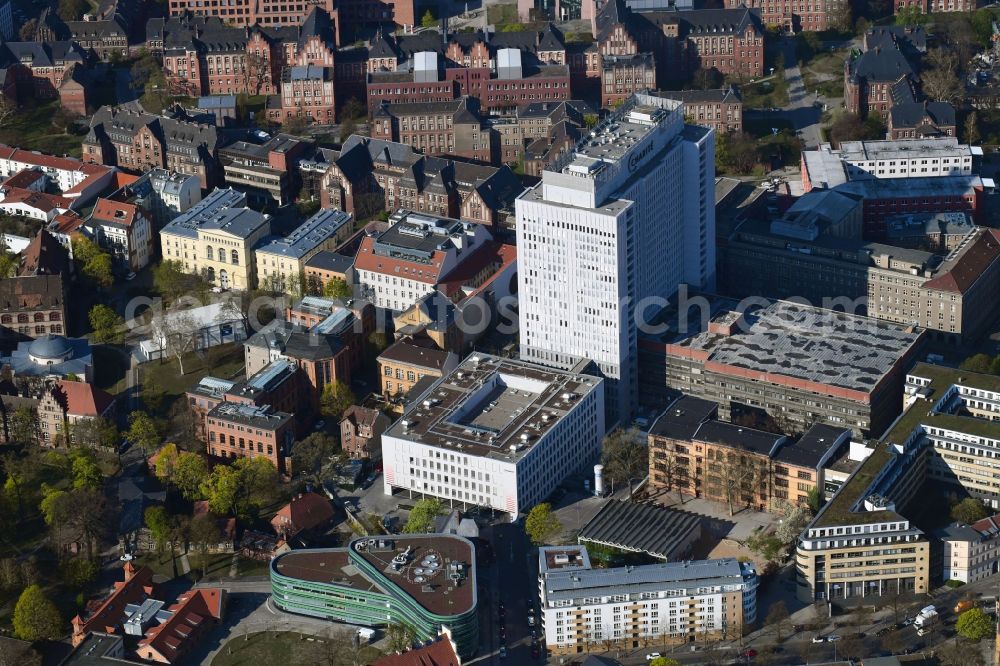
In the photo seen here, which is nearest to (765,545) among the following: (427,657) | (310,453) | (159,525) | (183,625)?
(427,657)

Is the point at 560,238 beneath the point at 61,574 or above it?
above

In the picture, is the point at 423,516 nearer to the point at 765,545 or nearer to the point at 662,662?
the point at 662,662

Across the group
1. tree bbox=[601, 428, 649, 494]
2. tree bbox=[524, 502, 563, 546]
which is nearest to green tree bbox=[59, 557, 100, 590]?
tree bbox=[524, 502, 563, 546]

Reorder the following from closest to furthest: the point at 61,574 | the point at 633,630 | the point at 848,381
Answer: the point at 633,630
the point at 61,574
the point at 848,381

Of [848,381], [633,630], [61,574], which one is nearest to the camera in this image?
[633,630]

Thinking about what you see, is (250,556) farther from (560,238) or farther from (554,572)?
(560,238)

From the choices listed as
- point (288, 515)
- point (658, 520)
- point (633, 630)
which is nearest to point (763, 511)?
point (658, 520)
